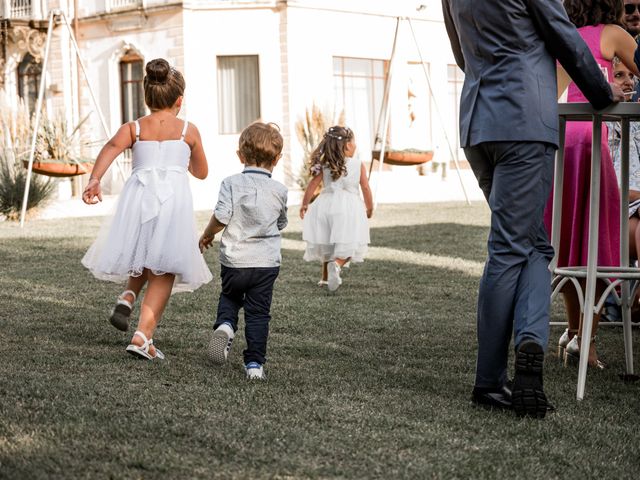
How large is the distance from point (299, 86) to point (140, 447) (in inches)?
873

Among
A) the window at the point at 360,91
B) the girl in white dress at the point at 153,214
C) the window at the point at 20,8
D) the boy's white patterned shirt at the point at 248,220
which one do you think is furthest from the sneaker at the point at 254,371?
the window at the point at 20,8

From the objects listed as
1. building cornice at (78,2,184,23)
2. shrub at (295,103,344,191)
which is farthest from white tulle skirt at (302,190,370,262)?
building cornice at (78,2,184,23)

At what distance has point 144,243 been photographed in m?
5.12

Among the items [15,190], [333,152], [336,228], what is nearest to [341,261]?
[336,228]

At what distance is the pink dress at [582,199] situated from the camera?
4844 mm

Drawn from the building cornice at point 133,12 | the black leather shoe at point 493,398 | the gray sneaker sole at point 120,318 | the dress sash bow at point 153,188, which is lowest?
the black leather shoe at point 493,398

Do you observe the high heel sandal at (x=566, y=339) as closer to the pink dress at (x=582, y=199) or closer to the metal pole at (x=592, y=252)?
the pink dress at (x=582, y=199)

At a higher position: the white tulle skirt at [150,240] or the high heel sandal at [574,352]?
the white tulle skirt at [150,240]

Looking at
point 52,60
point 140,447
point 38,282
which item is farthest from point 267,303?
point 52,60

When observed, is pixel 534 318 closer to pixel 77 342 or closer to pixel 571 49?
pixel 571 49

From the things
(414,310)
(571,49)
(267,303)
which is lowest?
(414,310)

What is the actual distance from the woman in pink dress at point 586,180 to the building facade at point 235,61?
17990 millimetres

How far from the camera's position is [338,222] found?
8367 millimetres

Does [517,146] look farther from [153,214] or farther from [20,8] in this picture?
[20,8]
